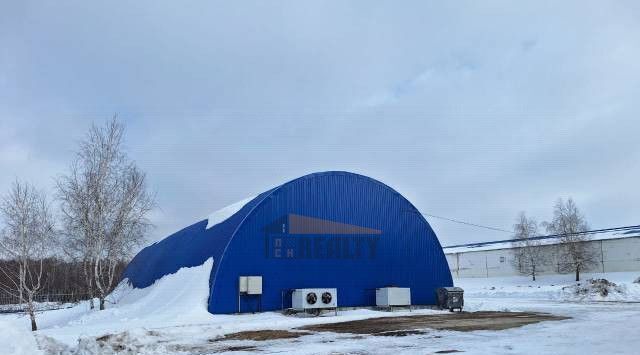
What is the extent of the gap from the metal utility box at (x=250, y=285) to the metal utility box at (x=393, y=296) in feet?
20.8

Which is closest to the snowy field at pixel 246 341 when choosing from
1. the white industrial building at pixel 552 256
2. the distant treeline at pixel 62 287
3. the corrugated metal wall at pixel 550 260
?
the distant treeline at pixel 62 287

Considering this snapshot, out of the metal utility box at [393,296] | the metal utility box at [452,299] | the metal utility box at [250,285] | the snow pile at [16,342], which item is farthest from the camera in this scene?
the metal utility box at [452,299]

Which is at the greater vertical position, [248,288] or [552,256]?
[552,256]

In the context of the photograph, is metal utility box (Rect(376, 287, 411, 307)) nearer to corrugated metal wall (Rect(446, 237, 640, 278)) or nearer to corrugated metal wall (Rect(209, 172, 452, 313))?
corrugated metal wall (Rect(209, 172, 452, 313))

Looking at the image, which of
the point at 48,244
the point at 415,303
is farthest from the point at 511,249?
the point at 48,244

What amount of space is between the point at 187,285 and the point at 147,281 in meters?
9.96

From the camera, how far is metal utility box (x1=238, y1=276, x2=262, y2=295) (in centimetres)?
2227

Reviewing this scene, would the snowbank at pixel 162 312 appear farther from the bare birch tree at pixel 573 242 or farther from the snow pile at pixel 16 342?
the bare birch tree at pixel 573 242

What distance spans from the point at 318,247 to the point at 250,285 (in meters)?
4.29

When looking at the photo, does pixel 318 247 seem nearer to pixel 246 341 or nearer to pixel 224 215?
pixel 224 215

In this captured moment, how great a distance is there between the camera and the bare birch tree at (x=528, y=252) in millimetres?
63250

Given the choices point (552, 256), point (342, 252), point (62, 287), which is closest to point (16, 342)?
point (342, 252)

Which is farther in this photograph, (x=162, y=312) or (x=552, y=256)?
(x=552, y=256)

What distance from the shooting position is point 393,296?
2541cm
